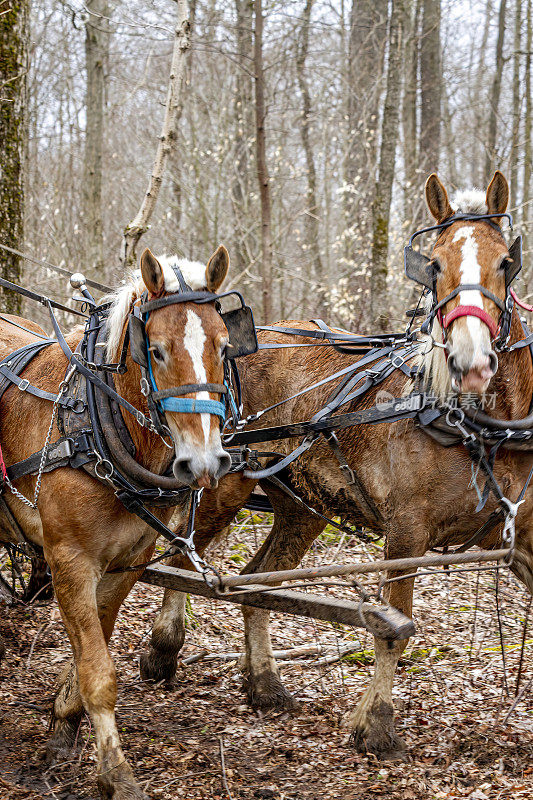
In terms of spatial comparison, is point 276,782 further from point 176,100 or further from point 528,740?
point 176,100

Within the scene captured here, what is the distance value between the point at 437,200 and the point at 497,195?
1.00ft

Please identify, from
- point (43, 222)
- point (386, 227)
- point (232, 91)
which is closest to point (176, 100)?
point (386, 227)

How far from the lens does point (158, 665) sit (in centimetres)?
516

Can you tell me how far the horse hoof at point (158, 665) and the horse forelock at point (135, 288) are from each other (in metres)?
2.38

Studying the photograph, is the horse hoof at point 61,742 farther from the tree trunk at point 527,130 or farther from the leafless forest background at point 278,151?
the tree trunk at point 527,130

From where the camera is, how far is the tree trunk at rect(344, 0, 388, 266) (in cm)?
1345

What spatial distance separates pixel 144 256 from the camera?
128 inches

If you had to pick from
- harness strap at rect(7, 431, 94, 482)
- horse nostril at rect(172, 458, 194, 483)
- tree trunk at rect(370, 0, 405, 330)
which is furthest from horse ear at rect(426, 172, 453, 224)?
tree trunk at rect(370, 0, 405, 330)

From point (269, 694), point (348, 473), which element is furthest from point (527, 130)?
point (269, 694)

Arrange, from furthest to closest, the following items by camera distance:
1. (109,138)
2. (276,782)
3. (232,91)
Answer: (109,138) < (232,91) < (276,782)

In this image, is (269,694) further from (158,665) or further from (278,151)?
(278,151)

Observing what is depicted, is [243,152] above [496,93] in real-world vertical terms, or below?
below

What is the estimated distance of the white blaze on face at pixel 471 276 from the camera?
139 inches

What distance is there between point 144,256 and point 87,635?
163cm
